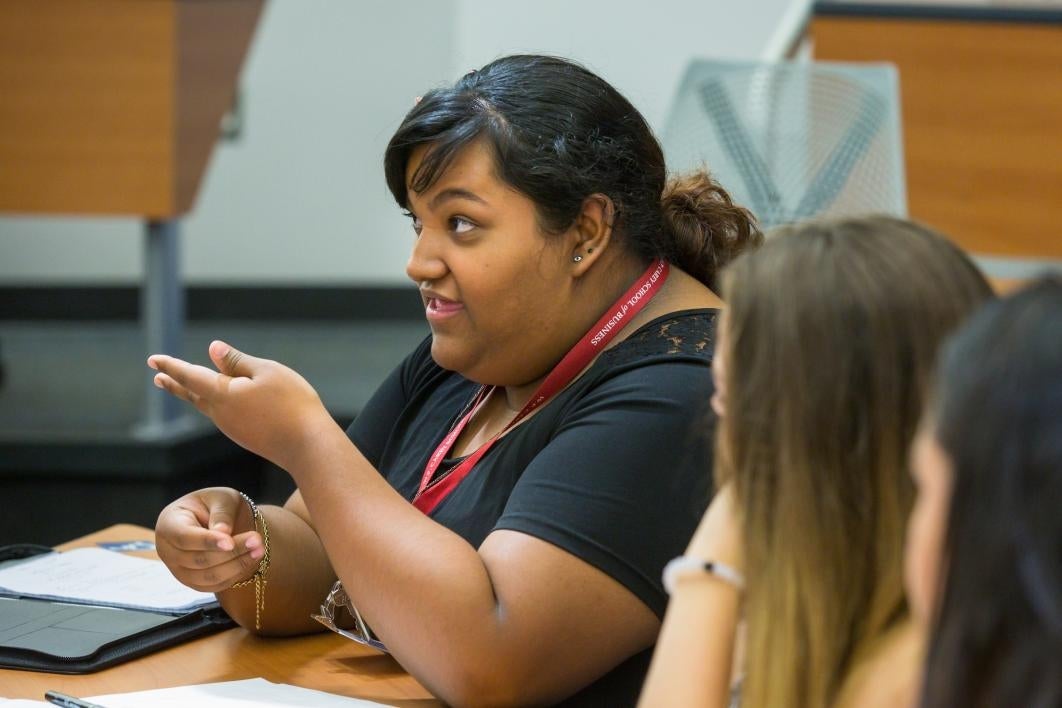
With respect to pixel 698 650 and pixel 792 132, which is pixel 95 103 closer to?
pixel 792 132

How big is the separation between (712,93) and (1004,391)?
6.42 ft

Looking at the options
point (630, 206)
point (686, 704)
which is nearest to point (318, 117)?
point (630, 206)

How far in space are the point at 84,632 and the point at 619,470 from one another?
23.1 inches

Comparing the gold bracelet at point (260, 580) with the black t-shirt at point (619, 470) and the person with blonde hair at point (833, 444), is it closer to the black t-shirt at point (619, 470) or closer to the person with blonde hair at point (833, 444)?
the black t-shirt at point (619, 470)

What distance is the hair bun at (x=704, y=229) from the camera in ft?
5.06

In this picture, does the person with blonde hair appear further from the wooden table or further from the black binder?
the black binder

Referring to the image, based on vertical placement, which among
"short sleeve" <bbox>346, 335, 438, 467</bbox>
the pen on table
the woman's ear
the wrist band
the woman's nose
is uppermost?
the woman's ear

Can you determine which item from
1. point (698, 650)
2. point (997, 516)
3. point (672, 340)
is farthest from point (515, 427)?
point (997, 516)

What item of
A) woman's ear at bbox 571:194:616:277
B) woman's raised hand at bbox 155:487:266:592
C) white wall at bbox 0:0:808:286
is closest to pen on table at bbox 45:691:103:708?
woman's raised hand at bbox 155:487:266:592

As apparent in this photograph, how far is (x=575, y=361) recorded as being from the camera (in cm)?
144

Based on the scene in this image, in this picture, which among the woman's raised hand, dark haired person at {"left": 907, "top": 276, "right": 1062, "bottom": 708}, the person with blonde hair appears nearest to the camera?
dark haired person at {"left": 907, "top": 276, "right": 1062, "bottom": 708}

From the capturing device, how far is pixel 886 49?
2.92 meters

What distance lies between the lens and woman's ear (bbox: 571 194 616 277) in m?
1.44

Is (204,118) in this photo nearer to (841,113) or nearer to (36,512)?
(36,512)
